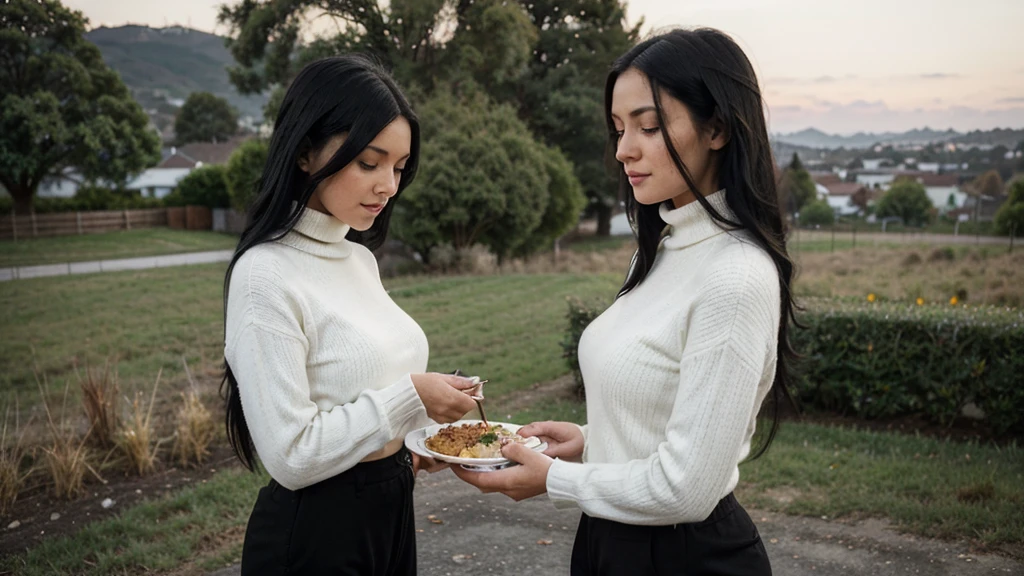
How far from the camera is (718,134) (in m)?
1.78

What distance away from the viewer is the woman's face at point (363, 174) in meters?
2.07

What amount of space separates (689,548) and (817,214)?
1232cm

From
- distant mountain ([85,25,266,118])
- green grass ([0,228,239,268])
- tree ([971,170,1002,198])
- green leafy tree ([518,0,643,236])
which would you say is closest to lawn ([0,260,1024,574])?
green grass ([0,228,239,268])

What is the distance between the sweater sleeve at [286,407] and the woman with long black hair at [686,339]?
338 millimetres

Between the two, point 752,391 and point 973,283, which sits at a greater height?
point 752,391

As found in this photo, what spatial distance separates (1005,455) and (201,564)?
4605mm

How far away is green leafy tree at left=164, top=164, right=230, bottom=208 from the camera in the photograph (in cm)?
1630

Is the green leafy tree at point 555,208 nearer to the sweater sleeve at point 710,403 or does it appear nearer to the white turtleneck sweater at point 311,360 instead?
the white turtleneck sweater at point 311,360

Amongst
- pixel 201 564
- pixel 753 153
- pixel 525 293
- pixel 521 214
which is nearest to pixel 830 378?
pixel 201 564

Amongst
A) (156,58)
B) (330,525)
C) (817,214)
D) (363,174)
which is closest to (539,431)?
(330,525)

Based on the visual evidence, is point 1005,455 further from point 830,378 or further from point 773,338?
point 773,338

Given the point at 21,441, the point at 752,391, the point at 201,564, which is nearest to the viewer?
the point at 752,391

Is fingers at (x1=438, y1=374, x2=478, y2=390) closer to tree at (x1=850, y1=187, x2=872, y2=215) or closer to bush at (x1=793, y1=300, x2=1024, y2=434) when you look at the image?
bush at (x1=793, y1=300, x2=1024, y2=434)

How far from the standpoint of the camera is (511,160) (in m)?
17.6
